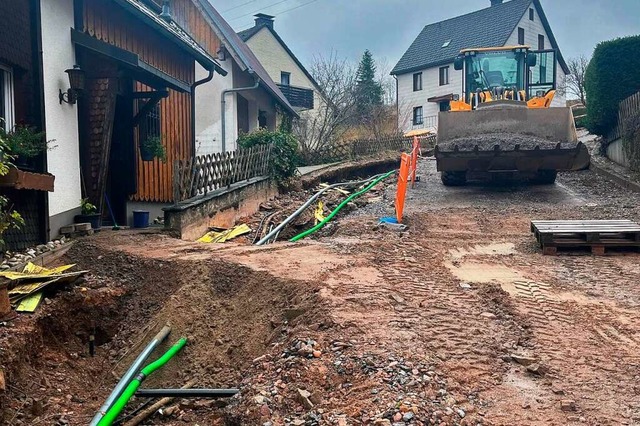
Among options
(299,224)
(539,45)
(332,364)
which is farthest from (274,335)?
(539,45)

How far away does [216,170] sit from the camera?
11586mm

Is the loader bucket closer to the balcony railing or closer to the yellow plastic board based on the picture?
the yellow plastic board

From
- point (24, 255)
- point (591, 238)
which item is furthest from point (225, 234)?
point (591, 238)

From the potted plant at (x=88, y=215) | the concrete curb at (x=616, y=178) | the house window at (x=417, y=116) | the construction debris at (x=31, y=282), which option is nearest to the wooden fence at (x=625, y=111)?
the concrete curb at (x=616, y=178)

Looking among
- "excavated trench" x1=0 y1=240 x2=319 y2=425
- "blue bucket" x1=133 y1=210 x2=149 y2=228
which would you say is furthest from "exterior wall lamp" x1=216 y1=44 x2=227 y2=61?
"excavated trench" x1=0 y1=240 x2=319 y2=425

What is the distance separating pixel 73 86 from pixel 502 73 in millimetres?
11419

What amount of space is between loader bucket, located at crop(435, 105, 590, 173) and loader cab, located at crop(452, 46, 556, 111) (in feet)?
5.91

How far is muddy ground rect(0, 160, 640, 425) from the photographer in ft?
12.8

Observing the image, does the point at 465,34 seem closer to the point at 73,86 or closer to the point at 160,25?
the point at 160,25

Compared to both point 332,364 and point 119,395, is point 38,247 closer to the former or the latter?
point 119,395

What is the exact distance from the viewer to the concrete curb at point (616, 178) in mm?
14273

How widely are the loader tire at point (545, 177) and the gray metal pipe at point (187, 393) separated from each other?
40.7 feet

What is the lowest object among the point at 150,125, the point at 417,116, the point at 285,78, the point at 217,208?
the point at 217,208

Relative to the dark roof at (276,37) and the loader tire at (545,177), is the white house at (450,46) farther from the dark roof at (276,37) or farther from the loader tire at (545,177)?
the loader tire at (545,177)
